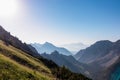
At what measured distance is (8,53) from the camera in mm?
73938

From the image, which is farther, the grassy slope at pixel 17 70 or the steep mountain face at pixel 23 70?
the steep mountain face at pixel 23 70

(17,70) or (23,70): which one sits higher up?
(23,70)

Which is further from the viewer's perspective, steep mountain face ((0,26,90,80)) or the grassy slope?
steep mountain face ((0,26,90,80))

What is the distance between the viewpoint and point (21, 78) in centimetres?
4088

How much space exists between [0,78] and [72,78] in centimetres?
4429

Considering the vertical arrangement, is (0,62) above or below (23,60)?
below

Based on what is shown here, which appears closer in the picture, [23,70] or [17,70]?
[17,70]

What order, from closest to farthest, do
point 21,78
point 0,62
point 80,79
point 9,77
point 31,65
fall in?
point 9,77 < point 21,78 < point 0,62 < point 31,65 < point 80,79

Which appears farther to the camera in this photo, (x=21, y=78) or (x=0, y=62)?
(x=0, y=62)

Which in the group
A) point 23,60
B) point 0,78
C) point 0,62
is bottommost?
point 0,78

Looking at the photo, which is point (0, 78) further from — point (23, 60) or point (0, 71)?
point (23, 60)

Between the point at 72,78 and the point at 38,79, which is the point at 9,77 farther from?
the point at 72,78

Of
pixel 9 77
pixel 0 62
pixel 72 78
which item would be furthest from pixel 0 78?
pixel 72 78

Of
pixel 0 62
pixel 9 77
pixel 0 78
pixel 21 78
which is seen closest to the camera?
pixel 0 78
